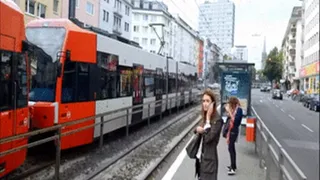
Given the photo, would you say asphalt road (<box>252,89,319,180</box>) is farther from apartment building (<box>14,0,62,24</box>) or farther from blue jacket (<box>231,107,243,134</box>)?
apartment building (<box>14,0,62,24</box>)

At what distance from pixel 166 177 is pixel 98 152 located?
113 inches

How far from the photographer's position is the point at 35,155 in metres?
9.16

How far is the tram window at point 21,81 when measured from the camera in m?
6.58

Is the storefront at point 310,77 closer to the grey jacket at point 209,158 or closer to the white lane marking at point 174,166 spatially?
the grey jacket at point 209,158

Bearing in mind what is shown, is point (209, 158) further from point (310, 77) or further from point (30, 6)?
point (30, 6)

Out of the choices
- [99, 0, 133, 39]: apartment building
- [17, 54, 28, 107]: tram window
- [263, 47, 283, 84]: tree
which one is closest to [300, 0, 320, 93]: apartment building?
[17, 54, 28, 107]: tram window

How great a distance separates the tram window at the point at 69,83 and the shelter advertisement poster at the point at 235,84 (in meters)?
8.21

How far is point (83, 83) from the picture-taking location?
9617 millimetres

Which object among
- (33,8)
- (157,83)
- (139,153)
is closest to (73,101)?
(139,153)

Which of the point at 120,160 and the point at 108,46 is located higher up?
the point at 108,46

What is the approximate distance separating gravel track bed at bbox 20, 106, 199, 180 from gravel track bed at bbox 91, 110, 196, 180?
35 cm

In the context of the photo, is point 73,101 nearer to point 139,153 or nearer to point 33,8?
point 139,153

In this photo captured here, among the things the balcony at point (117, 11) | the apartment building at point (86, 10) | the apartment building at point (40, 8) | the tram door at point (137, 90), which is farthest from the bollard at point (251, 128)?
the balcony at point (117, 11)

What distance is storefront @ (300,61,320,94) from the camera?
2607mm
